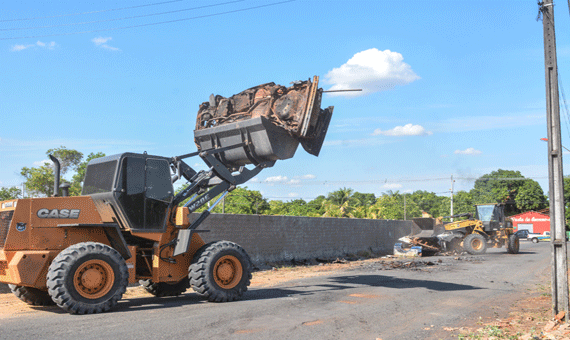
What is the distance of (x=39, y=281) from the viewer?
8.46 meters

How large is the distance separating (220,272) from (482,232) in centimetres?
2013

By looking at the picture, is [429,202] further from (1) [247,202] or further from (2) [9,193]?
(2) [9,193]

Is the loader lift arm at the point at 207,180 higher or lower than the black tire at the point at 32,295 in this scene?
higher

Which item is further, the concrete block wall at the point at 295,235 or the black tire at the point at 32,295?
the concrete block wall at the point at 295,235

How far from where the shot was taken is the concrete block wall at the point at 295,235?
55.6ft

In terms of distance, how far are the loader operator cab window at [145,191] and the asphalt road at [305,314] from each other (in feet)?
5.33

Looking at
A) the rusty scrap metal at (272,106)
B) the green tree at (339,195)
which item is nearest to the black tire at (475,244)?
the rusty scrap metal at (272,106)

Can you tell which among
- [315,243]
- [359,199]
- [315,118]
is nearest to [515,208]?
[359,199]

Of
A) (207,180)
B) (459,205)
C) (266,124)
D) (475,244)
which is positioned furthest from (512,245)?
(459,205)

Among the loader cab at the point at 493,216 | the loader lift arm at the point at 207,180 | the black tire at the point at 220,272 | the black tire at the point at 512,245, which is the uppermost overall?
the loader lift arm at the point at 207,180

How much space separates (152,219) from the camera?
970 centimetres

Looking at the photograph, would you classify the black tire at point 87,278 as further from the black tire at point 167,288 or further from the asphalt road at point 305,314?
the black tire at point 167,288

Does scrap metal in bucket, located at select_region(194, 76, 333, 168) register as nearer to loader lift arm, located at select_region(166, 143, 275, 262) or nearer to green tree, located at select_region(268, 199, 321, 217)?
loader lift arm, located at select_region(166, 143, 275, 262)

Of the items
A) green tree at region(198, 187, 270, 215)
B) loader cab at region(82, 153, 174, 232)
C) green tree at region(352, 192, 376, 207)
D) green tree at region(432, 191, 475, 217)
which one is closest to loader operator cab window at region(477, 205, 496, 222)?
loader cab at region(82, 153, 174, 232)
